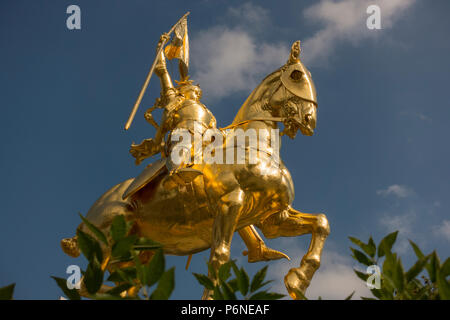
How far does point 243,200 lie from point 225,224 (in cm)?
24

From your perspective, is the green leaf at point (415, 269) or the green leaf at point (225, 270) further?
the green leaf at point (225, 270)

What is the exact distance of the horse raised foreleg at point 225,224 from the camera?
150 inches

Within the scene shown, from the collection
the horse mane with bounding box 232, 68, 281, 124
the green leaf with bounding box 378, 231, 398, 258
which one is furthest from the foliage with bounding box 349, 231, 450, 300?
the horse mane with bounding box 232, 68, 281, 124

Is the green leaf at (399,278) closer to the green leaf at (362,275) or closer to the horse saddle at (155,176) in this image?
the green leaf at (362,275)

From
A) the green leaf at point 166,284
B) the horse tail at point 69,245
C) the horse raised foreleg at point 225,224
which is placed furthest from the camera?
the horse tail at point 69,245

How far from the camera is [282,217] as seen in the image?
14.4 ft

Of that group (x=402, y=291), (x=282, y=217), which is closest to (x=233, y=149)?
(x=282, y=217)

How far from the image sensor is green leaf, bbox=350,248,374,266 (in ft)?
4.55

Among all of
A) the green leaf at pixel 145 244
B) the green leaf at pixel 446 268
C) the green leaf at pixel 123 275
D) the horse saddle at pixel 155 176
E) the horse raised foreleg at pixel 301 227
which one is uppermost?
the horse saddle at pixel 155 176

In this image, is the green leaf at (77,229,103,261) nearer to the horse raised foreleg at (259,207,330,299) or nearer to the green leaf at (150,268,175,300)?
the green leaf at (150,268,175,300)

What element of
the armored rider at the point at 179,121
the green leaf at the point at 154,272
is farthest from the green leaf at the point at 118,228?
the armored rider at the point at 179,121
